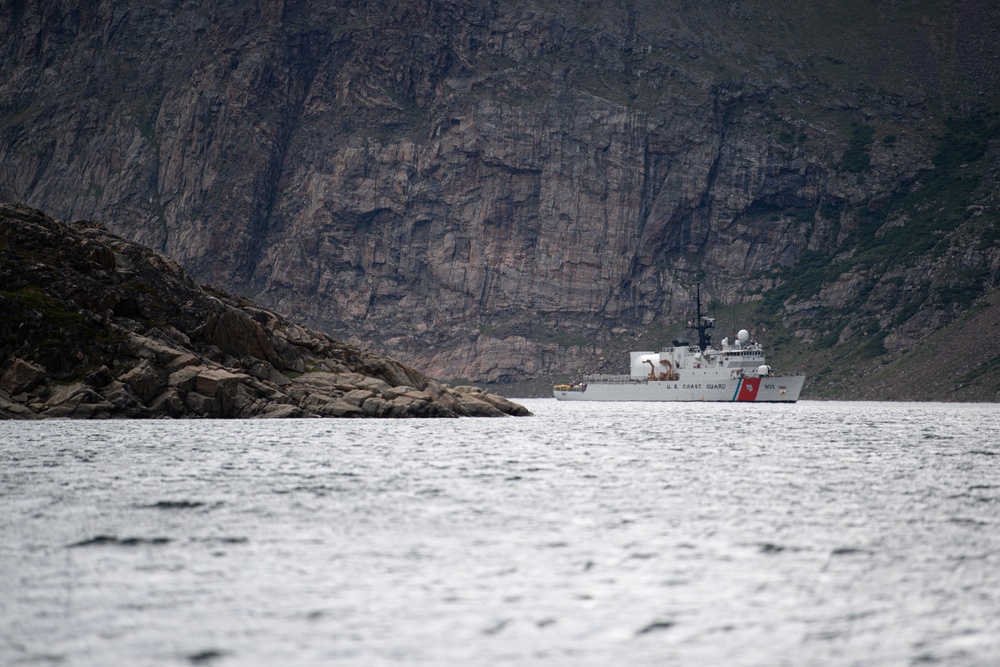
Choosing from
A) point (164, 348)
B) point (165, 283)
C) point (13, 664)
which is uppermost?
point (165, 283)

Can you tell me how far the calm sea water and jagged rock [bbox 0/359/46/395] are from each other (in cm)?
3854

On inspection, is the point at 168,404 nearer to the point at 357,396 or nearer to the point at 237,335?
the point at 237,335

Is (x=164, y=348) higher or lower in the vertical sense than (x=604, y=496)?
higher

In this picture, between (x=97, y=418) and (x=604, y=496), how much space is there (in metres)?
58.5

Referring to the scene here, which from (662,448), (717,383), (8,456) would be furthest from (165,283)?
(717,383)

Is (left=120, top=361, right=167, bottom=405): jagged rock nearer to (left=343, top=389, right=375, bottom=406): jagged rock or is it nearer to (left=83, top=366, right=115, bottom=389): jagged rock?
(left=83, top=366, right=115, bottom=389): jagged rock

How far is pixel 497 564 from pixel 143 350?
69.4 metres

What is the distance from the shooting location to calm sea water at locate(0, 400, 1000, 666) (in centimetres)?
1540

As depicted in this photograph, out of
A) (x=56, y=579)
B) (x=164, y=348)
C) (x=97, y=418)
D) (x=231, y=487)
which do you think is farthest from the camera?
(x=164, y=348)

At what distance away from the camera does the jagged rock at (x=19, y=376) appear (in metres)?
78.7

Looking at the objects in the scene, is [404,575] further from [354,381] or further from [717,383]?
[717,383]

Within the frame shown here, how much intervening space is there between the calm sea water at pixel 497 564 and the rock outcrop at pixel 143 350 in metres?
38.8

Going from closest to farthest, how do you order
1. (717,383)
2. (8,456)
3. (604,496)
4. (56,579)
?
(56,579) → (604,496) → (8,456) → (717,383)

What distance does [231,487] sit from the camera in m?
35.4
